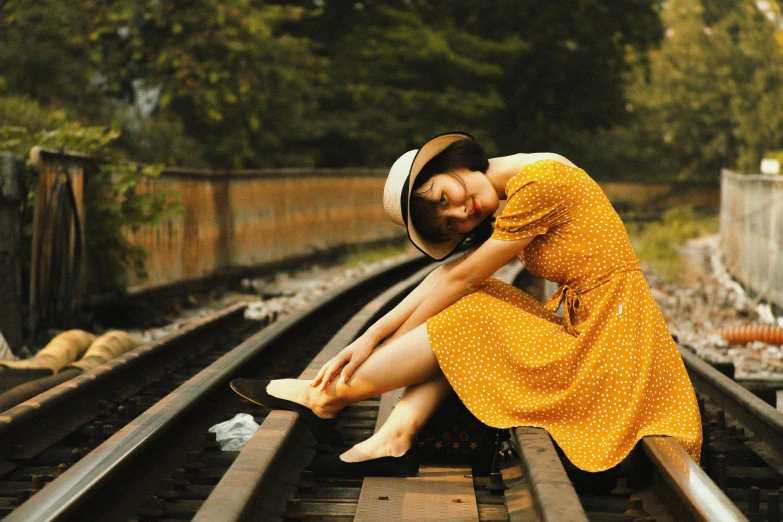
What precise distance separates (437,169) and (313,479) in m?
1.13

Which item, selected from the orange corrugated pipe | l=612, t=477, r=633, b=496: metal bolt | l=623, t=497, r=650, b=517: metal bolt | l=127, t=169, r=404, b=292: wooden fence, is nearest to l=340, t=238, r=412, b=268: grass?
l=127, t=169, r=404, b=292: wooden fence

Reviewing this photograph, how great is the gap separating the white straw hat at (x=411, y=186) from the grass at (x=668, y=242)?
11629 millimetres

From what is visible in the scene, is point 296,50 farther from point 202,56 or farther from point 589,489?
point 589,489

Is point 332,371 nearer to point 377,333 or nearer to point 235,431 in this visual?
point 377,333

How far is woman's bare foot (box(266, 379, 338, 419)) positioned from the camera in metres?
3.74

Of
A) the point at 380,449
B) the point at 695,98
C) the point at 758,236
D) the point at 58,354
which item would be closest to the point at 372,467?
the point at 380,449

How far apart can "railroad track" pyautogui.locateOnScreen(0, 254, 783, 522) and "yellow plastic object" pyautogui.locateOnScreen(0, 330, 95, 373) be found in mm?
1282

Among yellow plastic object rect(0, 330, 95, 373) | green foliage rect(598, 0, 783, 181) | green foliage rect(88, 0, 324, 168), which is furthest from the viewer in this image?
green foliage rect(598, 0, 783, 181)

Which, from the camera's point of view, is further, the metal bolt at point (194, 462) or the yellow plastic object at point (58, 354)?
the yellow plastic object at point (58, 354)

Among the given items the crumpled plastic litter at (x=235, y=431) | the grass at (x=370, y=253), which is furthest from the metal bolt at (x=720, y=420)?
the grass at (x=370, y=253)

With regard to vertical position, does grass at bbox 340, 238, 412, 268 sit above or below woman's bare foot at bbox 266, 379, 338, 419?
below

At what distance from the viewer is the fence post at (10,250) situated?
23.6 feet

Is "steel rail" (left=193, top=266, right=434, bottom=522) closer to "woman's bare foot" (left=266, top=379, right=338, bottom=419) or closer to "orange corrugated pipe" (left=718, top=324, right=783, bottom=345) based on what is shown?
"woman's bare foot" (left=266, top=379, right=338, bottom=419)

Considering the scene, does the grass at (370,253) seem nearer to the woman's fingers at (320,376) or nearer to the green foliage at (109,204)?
the green foliage at (109,204)
